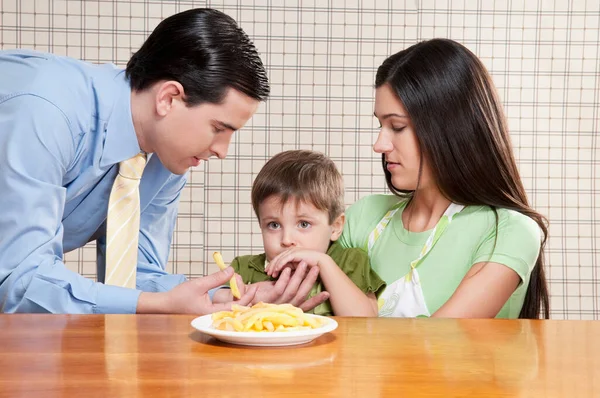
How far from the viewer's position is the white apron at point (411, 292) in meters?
1.76

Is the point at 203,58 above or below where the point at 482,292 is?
above

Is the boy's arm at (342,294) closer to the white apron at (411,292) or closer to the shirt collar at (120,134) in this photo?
the white apron at (411,292)

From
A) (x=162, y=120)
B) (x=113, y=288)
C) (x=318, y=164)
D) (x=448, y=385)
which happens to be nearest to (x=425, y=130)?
(x=318, y=164)

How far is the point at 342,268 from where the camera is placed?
6.22ft

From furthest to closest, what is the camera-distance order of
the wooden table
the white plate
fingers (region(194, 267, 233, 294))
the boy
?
the boy, fingers (region(194, 267, 233, 294)), the white plate, the wooden table

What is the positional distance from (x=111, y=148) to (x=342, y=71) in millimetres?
1240

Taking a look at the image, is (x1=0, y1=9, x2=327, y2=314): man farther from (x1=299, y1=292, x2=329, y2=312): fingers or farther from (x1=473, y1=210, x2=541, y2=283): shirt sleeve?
(x1=473, y1=210, x2=541, y2=283): shirt sleeve

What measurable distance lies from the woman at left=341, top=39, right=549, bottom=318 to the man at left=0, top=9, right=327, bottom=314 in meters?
0.25

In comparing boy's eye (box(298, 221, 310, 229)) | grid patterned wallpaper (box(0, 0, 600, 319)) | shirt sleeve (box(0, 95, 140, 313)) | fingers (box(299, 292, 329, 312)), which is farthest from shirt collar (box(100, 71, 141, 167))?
grid patterned wallpaper (box(0, 0, 600, 319))

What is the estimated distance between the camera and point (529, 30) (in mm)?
2871

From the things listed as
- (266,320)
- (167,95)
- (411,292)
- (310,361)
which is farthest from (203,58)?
(310,361)

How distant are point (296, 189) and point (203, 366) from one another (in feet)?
3.22

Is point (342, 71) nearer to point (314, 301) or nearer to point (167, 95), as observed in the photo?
point (167, 95)

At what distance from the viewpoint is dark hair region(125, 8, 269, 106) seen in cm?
181
